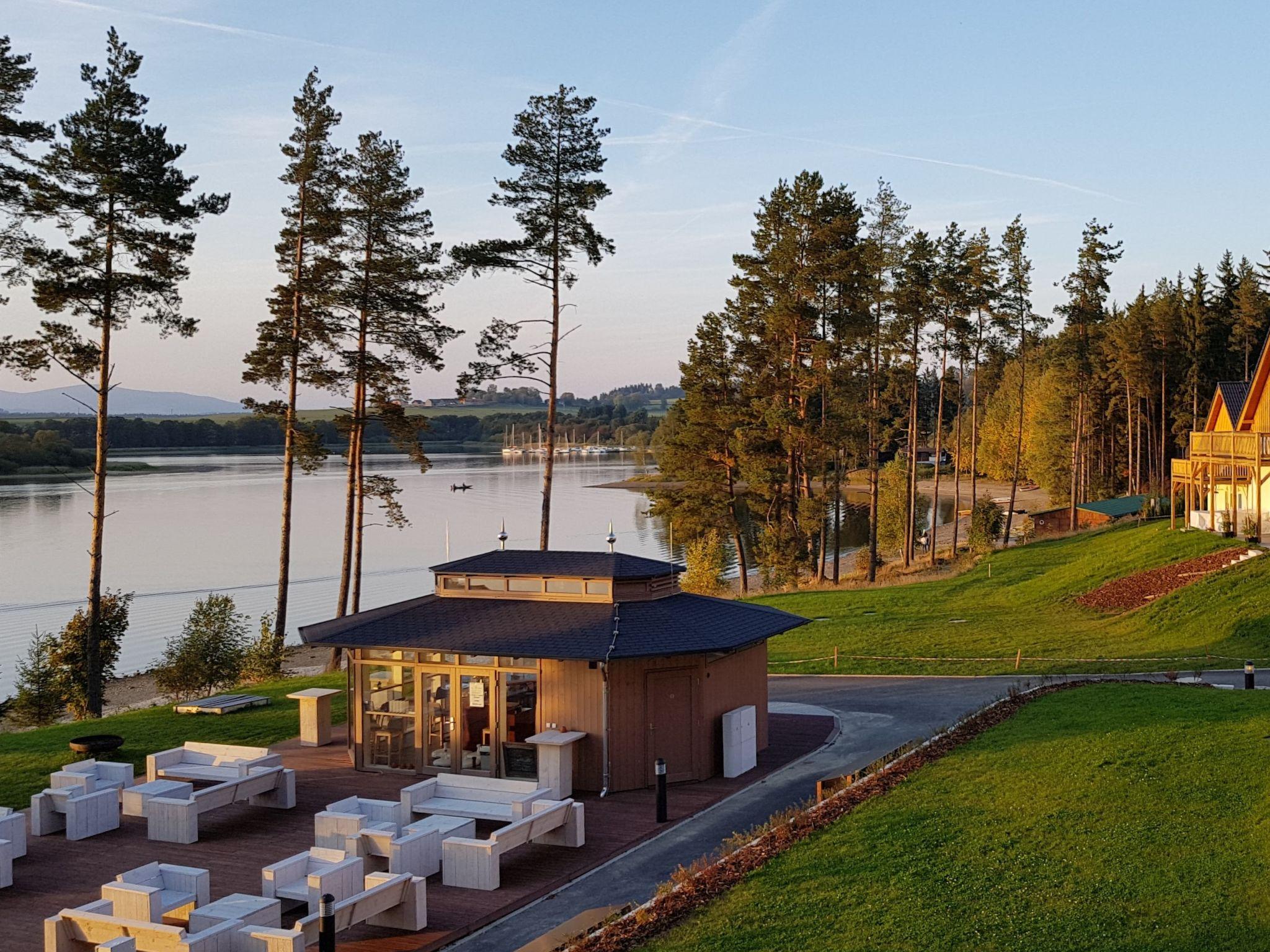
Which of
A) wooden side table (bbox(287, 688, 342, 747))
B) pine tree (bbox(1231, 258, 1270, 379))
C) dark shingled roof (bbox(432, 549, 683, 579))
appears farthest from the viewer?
pine tree (bbox(1231, 258, 1270, 379))

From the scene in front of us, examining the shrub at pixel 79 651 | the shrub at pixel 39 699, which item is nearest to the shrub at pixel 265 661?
the shrub at pixel 79 651

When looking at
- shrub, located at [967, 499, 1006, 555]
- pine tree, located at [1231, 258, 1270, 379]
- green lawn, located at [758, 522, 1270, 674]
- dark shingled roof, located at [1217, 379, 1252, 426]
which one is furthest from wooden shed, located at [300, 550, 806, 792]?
pine tree, located at [1231, 258, 1270, 379]

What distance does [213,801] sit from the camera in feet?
40.8

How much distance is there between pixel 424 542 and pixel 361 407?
35785mm

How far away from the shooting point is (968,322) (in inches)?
1714

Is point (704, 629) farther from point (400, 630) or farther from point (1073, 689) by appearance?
point (1073, 689)

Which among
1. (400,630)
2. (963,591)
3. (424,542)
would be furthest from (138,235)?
(424,542)

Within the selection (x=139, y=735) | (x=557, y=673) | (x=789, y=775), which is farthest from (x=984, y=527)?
(x=139, y=735)

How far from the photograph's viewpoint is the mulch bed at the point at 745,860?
8.47 metres

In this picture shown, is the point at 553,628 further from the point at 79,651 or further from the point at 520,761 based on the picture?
the point at 79,651

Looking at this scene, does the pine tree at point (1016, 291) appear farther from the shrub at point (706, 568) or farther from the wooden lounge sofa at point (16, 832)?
the wooden lounge sofa at point (16, 832)

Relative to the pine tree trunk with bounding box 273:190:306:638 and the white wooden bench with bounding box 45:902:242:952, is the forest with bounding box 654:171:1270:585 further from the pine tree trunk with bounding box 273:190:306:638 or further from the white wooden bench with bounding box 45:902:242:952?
the white wooden bench with bounding box 45:902:242:952

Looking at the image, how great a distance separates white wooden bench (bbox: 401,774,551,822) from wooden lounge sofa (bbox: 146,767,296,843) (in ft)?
7.10

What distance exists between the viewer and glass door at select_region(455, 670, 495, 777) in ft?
46.7
